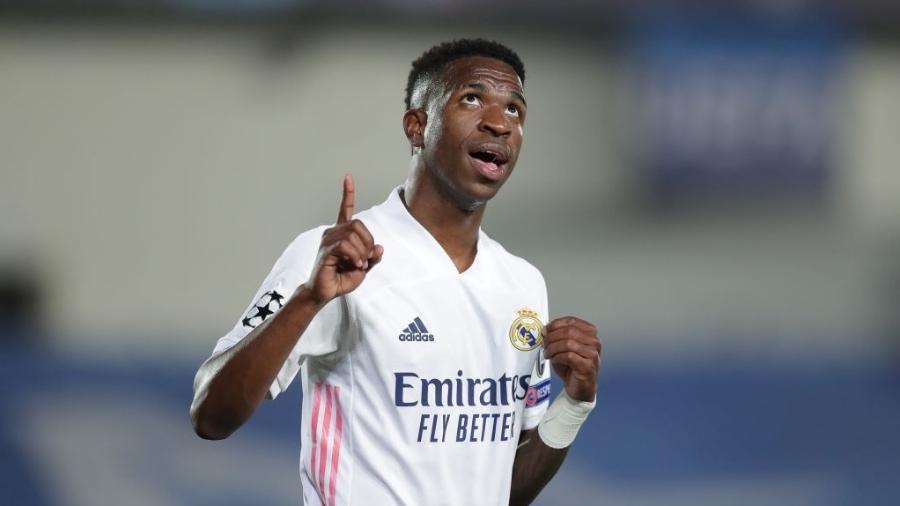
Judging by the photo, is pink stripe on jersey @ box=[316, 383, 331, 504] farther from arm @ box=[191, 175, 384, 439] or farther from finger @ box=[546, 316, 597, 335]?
finger @ box=[546, 316, 597, 335]

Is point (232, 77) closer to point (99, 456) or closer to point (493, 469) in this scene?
point (99, 456)

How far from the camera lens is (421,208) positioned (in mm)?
2750

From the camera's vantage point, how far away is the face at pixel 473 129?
265 centimetres

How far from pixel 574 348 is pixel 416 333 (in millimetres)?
309

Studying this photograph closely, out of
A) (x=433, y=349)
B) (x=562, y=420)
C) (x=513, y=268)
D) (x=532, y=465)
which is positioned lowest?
(x=532, y=465)

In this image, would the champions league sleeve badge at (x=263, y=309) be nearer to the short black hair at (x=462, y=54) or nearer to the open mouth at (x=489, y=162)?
the open mouth at (x=489, y=162)

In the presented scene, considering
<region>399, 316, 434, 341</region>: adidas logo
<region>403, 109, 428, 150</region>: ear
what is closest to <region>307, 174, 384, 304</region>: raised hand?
<region>399, 316, 434, 341</region>: adidas logo

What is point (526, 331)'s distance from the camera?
2740 mm

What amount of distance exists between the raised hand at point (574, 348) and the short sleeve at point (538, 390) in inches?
4.6

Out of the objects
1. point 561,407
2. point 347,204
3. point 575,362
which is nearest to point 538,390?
point 561,407

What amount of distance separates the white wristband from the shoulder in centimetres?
25

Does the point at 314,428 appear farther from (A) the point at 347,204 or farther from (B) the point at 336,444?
(A) the point at 347,204

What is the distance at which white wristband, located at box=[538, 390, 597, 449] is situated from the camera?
2754 millimetres

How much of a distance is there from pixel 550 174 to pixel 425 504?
5.97 m
